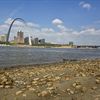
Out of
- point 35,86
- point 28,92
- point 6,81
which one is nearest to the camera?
point 28,92

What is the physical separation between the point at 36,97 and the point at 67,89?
4.06 ft

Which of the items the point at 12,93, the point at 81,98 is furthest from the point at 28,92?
the point at 81,98

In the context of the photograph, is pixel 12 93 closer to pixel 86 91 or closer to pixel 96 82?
pixel 86 91

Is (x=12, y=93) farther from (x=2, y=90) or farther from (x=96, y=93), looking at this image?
(x=96, y=93)

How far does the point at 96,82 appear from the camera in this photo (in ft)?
30.1

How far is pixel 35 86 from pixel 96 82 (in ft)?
7.53

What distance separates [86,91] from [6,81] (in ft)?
11.1

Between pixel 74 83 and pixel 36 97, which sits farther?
pixel 74 83

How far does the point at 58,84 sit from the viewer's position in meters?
8.93

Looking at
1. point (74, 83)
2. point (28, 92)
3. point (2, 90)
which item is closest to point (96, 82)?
point (74, 83)

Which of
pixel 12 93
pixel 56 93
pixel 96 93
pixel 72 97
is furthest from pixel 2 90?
pixel 96 93

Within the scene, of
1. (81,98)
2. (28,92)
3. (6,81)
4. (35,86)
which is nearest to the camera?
(81,98)

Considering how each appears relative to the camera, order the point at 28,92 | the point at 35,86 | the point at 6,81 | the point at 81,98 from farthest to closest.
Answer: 1. the point at 6,81
2. the point at 35,86
3. the point at 28,92
4. the point at 81,98

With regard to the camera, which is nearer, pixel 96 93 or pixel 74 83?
pixel 96 93
